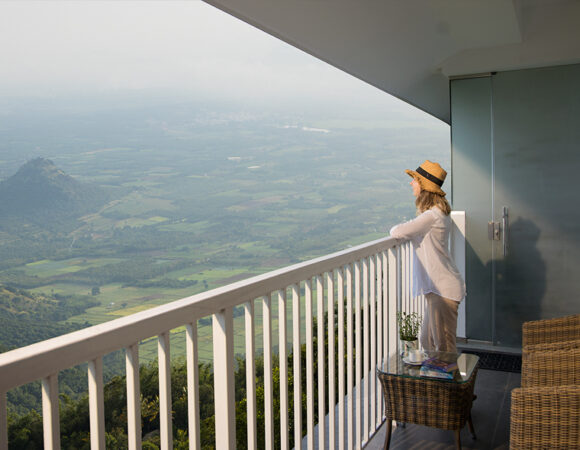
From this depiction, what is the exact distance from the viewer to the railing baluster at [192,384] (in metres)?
1.44

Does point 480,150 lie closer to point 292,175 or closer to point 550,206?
point 550,206

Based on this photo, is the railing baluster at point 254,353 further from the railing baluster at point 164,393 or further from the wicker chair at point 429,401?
the wicker chair at point 429,401

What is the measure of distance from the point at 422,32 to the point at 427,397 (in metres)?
2.96

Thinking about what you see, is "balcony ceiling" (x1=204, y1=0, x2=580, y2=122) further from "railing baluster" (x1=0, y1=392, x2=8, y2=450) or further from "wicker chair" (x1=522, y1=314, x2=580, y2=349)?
"railing baluster" (x1=0, y1=392, x2=8, y2=450)

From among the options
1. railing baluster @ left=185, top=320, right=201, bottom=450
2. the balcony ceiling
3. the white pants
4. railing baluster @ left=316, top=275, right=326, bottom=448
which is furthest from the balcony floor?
the balcony ceiling

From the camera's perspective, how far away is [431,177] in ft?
11.6

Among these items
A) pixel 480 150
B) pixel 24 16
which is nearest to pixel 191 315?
pixel 480 150

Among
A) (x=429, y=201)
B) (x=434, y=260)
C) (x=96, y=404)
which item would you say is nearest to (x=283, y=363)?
(x=96, y=404)

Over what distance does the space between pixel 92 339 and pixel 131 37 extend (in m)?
24.8

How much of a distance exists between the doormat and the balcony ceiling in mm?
2638

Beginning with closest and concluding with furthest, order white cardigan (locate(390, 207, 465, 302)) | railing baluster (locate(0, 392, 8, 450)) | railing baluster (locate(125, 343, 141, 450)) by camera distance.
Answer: railing baluster (locate(0, 392, 8, 450)) < railing baluster (locate(125, 343, 141, 450)) < white cardigan (locate(390, 207, 465, 302))

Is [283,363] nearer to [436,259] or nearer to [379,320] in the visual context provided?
[379,320]

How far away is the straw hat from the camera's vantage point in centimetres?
351

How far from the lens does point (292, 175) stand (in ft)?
74.8
